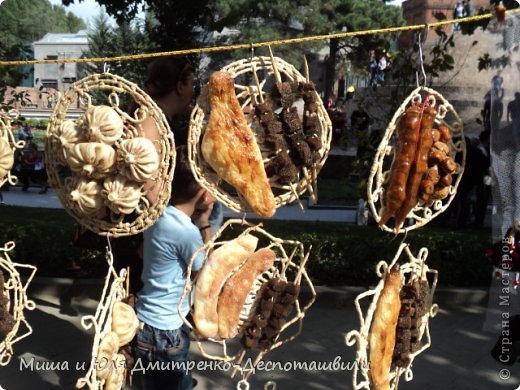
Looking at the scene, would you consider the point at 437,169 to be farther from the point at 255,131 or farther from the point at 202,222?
the point at 202,222

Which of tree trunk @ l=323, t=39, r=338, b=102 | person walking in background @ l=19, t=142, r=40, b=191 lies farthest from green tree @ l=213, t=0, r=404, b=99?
person walking in background @ l=19, t=142, r=40, b=191

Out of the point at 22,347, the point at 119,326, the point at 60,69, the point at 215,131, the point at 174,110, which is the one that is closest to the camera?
the point at 215,131

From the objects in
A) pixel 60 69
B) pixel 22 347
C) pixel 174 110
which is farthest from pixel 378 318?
pixel 60 69

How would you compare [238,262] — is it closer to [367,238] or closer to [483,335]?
[483,335]

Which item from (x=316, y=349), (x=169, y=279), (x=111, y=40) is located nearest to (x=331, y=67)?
(x=111, y=40)

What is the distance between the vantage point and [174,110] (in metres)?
2.65

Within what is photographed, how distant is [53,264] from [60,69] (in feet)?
76.1

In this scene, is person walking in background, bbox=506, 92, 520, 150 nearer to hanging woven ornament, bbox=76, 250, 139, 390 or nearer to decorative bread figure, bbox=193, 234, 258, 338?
decorative bread figure, bbox=193, 234, 258, 338

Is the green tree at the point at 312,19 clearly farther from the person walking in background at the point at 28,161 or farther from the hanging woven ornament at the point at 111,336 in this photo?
the hanging woven ornament at the point at 111,336

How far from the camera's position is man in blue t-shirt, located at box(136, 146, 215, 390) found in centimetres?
244

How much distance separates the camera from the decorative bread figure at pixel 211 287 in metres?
2.17

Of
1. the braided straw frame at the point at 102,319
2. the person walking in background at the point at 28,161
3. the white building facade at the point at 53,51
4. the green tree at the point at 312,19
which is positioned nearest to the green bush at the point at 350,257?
the braided straw frame at the point at 102,319

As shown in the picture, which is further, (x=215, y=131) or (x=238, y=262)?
(x=238, y=262)

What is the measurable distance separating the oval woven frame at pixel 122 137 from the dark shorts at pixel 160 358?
0.58m
